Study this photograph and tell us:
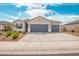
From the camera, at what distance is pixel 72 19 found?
6.52 m

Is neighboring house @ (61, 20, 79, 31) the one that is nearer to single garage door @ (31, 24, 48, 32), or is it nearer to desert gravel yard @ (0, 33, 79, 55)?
desert gravel yard @ (0, 33, 79, 55)

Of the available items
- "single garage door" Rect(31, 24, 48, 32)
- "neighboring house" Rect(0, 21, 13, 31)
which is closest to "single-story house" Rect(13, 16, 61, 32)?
"single garage door" Rect(31, 24, 48, 32)

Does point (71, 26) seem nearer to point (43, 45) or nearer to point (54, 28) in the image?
point (54, 28)

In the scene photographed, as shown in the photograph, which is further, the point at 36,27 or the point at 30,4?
the point at 36,27

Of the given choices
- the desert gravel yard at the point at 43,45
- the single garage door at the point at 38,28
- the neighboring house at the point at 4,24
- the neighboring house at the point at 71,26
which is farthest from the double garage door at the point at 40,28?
the neighboring house at the point at 4,24

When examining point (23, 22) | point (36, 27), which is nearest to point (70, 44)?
point (36, 27)

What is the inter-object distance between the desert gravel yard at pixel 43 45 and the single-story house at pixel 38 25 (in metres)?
0.20

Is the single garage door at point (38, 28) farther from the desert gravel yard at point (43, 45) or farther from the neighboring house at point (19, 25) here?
the neighboring house at point (19, 25)

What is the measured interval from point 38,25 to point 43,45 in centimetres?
78

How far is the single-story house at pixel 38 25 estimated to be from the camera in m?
6.59

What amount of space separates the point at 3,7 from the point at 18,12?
0.52 metres

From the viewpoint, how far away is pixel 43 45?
6445mm

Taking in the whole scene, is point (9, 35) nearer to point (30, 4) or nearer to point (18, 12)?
point (18, 12)

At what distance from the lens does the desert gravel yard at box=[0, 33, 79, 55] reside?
6.17 meters
